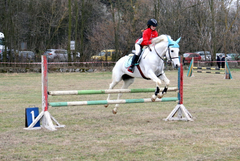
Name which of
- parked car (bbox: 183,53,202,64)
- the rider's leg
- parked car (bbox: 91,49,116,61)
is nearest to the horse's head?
the rider's leg

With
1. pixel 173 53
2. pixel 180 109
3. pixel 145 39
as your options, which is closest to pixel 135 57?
pixel 145 39

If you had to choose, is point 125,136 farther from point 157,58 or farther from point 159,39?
point 159,39

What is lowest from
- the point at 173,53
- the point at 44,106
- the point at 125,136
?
the point at 125,136

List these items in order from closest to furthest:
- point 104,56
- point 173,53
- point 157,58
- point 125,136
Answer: point 125,136 → point 173,53 → point 157,58 → point 104,56

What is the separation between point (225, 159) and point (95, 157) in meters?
1.80

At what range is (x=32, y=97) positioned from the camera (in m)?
12.7

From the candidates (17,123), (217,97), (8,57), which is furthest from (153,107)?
(8,57)

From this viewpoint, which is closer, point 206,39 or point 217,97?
point 217,97

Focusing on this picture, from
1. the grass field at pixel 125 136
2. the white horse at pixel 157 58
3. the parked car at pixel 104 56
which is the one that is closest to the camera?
the grass field at pixel 125 136

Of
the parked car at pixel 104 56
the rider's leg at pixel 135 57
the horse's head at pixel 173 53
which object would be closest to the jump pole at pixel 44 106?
the rider's leg at pixel 135 57

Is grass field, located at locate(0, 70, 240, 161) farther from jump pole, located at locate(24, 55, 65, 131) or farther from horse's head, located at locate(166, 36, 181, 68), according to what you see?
horse's head, located at locate(166, 36, 181, 68)

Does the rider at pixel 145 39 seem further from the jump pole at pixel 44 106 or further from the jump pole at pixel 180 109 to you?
the jump pole at pixel 44 106

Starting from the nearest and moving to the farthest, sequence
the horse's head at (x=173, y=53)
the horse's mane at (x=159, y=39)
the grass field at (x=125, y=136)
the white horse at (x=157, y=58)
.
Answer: the grass field at (x=125, y=136)
the horse's head at (x=173, y=53)
the white horse at (x=157, y=58)
the horse's mane at (x=159, y=39)

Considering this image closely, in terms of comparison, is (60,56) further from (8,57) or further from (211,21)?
(211,21)
